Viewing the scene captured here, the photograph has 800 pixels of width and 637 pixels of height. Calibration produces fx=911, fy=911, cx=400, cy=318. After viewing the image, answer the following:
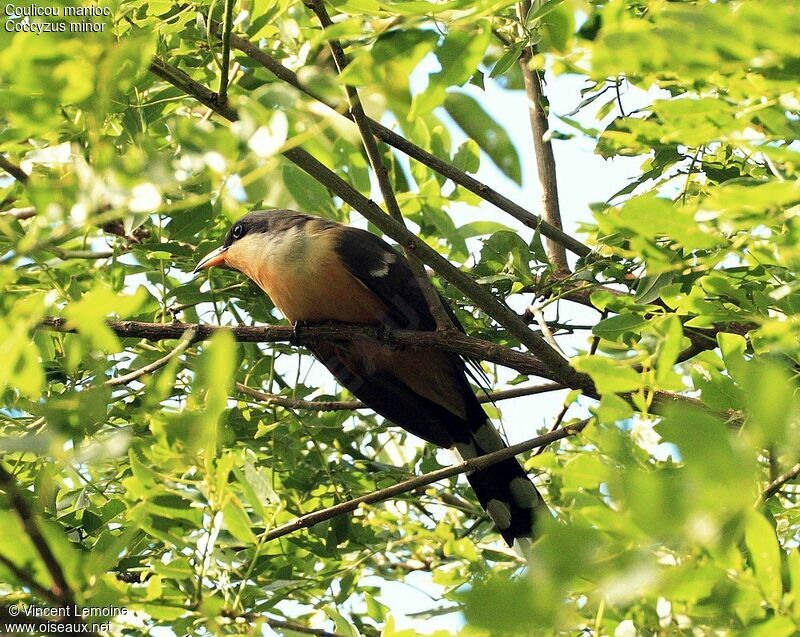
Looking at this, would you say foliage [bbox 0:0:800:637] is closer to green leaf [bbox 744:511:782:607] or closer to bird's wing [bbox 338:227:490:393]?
green leaf [bbox 744:511:782:607]

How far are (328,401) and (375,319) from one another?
2.20 feet

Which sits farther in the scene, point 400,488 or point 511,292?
point 511,292

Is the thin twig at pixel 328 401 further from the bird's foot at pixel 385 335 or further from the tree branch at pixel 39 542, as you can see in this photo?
the tree branch at pixel 39 542

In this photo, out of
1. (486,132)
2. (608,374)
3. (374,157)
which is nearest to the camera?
(608,374)

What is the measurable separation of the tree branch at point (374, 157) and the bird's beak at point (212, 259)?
1120 mm

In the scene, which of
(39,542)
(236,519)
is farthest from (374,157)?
(39,542)

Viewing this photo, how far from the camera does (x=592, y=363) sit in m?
1.65

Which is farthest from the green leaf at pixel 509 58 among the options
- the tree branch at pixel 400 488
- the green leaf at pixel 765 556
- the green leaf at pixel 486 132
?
the green leaf at pixel 765 556

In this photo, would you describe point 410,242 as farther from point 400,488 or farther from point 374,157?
point 400,488

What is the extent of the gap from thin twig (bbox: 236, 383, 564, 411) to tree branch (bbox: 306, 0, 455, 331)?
0.58 meters

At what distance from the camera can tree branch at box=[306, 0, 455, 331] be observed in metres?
2.33

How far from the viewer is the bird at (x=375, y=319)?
→ 429cm

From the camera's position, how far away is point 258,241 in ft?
15.0

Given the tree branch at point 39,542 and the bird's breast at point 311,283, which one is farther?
the bird's breast at point 311,283
